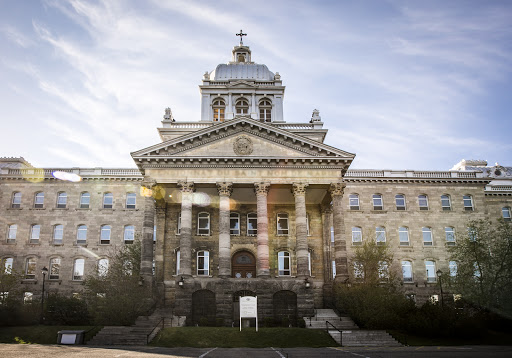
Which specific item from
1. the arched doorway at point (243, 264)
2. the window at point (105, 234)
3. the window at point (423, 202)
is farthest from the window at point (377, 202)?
the window at point (105, 234)

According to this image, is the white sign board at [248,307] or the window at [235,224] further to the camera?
the window at [235,224]

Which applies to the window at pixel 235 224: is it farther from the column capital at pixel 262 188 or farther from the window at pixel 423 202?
the window at pixel 423 202

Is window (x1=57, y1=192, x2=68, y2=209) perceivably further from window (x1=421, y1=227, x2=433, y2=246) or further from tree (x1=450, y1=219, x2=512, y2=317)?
tree (x1=450, y1=219, x2=512, y2=317)

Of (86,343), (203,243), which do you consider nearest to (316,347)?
(86,343)

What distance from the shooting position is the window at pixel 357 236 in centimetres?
5278

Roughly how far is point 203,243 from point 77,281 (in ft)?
48.6

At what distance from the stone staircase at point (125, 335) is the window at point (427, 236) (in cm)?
3226

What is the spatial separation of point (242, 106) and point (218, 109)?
3.00 metres

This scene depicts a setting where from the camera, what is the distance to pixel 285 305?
39312 millimetres

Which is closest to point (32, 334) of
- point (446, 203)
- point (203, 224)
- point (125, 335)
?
point (125, 335)

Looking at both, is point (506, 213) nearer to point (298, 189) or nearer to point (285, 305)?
point (298, 189)

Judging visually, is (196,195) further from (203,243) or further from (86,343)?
(86,343)

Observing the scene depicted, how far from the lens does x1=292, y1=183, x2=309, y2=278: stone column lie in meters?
39.9

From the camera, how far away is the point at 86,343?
1166 inches
